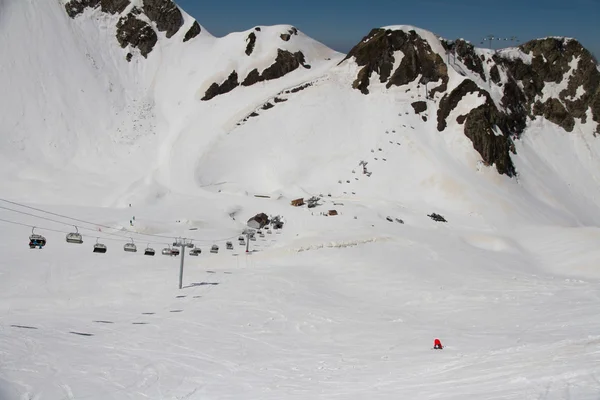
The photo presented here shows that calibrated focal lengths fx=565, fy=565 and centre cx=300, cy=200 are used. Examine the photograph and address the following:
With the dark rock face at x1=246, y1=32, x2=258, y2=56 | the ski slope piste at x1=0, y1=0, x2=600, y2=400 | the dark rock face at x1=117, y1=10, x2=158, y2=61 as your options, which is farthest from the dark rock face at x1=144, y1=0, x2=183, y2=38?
the dark rock face at x1=246, y1=32, x2=258, y2=56

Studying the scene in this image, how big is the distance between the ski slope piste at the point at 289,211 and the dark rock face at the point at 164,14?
39 cm

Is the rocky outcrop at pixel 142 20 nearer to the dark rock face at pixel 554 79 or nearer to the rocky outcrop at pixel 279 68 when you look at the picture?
the rocky outcrop at pixel 279 68

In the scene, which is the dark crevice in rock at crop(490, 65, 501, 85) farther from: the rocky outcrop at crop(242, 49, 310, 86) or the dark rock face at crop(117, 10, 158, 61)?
the dark rock face at crop(117, 10, 158, 61)

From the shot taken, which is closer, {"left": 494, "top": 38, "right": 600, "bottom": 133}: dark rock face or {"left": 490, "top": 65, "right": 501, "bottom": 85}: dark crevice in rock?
{"left": 490, "top": 65, "right": 501, "bottom": 85}: dark crevice in rock

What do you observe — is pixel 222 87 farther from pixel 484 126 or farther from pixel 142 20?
pixel 484 126

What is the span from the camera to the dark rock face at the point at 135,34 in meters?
91.3

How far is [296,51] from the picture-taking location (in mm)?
84750

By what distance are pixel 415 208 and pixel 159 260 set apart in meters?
29.9

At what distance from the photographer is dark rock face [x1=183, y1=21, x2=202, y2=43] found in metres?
93.9

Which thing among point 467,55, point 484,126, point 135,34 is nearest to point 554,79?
point 467,55

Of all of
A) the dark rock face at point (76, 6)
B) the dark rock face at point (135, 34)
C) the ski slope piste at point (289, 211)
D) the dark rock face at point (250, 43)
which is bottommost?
the ski slope piste at point (289, 211)

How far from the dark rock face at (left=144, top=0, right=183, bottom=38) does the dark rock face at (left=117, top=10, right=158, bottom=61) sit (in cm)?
240

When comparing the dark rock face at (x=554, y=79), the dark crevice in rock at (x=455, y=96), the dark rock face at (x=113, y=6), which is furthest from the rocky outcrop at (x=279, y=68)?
the dark rock face at (x=554, y=79)

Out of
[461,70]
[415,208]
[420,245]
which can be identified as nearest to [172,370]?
[420,245]
